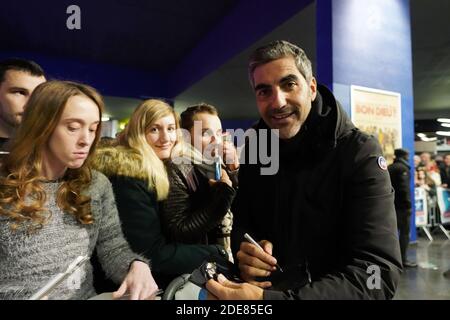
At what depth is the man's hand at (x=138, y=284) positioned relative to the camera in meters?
0.88

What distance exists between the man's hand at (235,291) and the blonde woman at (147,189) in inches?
21.6

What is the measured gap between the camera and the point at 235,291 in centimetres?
75

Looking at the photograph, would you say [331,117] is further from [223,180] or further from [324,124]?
[223,180]

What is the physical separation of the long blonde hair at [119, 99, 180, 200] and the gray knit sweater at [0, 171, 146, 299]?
0.21 m

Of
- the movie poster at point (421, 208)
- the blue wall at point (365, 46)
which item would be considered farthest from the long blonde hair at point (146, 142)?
the movie poster at point (421, 208)

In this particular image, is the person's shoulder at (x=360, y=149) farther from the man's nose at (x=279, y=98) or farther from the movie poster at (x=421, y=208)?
the movie poster at (x=421, y=208)

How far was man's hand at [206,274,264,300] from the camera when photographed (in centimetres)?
75

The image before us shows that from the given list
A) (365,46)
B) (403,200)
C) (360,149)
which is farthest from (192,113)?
(403,200)

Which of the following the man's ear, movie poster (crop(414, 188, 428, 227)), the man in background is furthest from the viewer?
movie poster (crop(414, 188, 428, 227))

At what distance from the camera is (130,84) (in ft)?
21.9

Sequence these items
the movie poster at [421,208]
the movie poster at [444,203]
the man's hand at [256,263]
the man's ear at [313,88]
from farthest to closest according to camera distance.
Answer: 1. the movie poster at [444,203]
2. the movie poster at [421,208]
3. the man's ear at [313,88]
4. the man's hand at [256,263]

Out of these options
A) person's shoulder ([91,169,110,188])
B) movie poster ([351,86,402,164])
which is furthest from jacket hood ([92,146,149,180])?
movie poster ([351,86,402,164])

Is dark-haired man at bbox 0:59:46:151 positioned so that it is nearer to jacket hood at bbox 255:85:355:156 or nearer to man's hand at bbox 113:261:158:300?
man's hand at bbox 113:261:158:300
